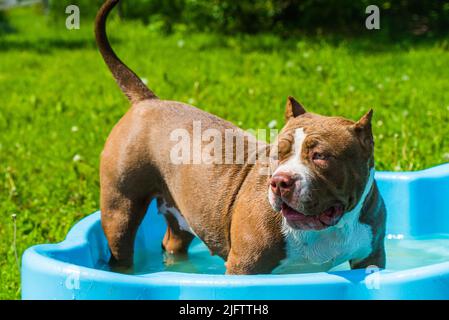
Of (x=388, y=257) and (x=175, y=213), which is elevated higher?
(x=175, y=213)

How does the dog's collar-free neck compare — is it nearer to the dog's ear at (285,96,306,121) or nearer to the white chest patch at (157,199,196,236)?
the dog's ear at (285,96,306,121)

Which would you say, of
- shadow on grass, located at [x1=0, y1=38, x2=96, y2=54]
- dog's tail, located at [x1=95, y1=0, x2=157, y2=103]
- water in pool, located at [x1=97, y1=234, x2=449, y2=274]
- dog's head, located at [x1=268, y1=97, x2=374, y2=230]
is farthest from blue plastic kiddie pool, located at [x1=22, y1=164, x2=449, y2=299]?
shadow on grass, located at [x1=0, y1=38, x2=96, y2=54]

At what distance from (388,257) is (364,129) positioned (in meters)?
1.33

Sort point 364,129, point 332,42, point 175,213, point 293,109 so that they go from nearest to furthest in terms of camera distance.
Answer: point 364,129, point 293,109, point 175,213, point 332,42

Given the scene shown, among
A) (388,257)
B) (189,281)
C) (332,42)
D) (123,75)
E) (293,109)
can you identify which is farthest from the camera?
(332,42)

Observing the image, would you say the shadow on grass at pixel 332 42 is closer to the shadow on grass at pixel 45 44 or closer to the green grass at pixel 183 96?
the green grass at pixel 183 96

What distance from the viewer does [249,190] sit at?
3830 millimetres

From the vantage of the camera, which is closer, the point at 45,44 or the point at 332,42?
the point at 332,42

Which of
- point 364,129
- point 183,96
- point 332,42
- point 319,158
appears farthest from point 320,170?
point 332,42

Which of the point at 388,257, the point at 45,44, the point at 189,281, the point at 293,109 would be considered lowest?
the point at 388,257

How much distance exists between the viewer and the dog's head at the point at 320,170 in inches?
133

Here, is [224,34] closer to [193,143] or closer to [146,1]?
[146,1]

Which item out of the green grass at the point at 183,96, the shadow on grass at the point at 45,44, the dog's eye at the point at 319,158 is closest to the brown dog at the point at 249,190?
the dog's eye at the point at 319,158

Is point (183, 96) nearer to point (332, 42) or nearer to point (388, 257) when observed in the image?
point (332, 42)
